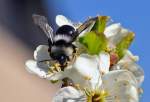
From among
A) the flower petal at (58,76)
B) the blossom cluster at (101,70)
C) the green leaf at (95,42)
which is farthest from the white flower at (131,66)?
the flower petal at (58,76)

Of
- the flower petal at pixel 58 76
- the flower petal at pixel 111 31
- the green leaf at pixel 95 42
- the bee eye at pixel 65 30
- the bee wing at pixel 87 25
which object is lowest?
the flower petal at pixel 58 76

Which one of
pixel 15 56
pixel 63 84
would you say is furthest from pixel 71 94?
pixel 15 56

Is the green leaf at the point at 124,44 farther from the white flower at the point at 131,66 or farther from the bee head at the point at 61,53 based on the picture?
the bee head at the point at 61,53

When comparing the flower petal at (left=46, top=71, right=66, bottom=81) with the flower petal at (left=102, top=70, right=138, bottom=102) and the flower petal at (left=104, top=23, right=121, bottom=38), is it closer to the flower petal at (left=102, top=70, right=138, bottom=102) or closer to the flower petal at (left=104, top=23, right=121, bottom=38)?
the flower petal at (left=102, top=70, right=138, bottom=102)

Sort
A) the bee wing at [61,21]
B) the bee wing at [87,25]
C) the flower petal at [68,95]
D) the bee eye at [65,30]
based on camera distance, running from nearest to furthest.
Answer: the flower petal at [68,95], the bee wing at [87,25], the bee eye at [65,30], the bee wing at [61,21]

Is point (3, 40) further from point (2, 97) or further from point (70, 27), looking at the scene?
point (70, 27)

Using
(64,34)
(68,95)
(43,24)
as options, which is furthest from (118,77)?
(43,24)

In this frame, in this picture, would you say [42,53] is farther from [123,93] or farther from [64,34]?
[123,93]
